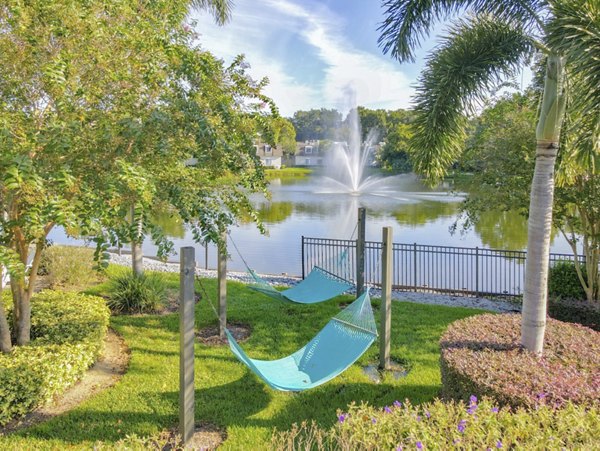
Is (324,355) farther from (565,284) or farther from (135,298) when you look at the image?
(565,284)

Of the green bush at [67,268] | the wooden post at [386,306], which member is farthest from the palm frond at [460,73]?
the green bush at [67,268]

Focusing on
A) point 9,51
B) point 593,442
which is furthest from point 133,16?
point 593,442

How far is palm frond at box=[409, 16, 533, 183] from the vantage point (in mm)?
5105

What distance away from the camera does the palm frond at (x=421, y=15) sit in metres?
4.77

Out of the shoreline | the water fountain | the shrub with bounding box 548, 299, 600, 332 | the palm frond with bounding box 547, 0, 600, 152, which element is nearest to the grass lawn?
the shoreline

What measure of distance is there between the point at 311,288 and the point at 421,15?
4.33 meters

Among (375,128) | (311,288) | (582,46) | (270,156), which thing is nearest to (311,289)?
(311,288)

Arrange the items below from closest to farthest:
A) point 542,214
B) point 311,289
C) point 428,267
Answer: point 542,214 → point 311,289 → point 428,267

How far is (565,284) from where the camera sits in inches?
310

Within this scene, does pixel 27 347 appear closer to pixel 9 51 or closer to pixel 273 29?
pixel 9 51

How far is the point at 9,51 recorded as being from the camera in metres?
3.87

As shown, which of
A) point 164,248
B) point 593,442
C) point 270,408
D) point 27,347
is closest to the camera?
point 593,442

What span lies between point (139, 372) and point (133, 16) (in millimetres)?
3753

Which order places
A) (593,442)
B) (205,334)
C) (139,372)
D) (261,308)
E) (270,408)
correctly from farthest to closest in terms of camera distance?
(261,308)
(205,334)
(139,372)
(270,408)
(593,442)
